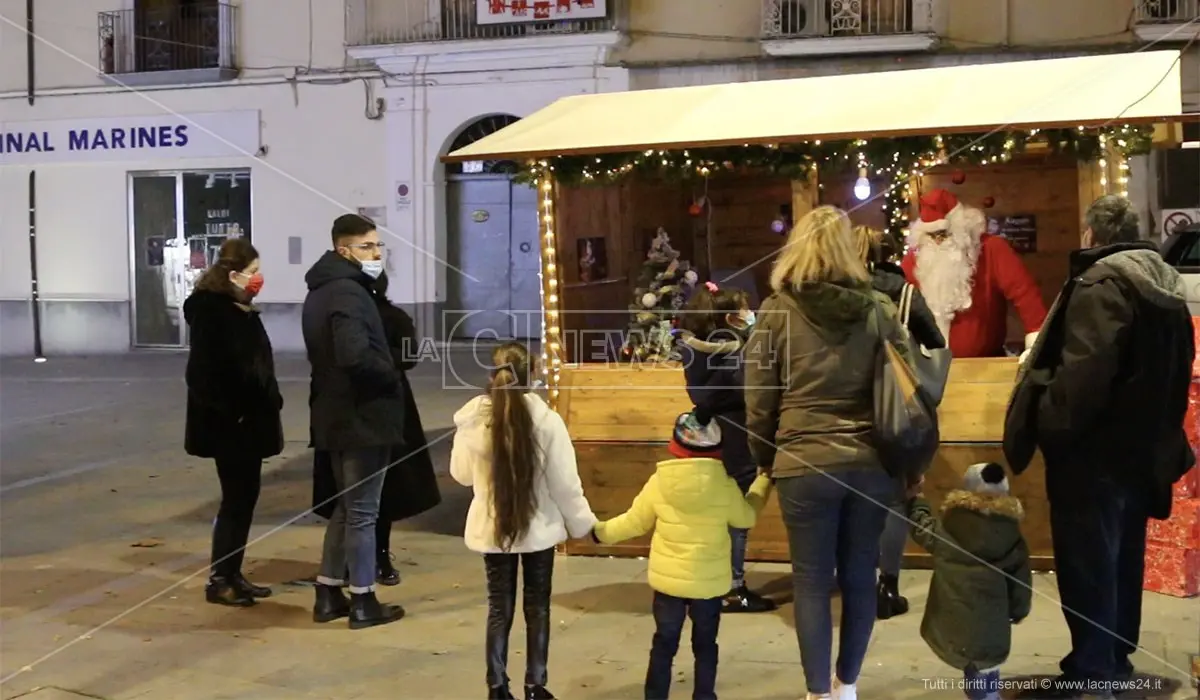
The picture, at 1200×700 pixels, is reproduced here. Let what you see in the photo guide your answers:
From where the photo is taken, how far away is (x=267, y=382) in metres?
6.04

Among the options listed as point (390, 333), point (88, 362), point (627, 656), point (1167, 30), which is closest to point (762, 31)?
point (1167, 30)

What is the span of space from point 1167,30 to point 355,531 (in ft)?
44.2

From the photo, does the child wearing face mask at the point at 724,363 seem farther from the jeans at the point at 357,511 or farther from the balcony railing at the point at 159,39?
A: the balcony railing at the point at 159,39

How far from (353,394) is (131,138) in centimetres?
1541

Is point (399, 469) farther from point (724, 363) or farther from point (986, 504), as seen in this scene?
point (986, 504)

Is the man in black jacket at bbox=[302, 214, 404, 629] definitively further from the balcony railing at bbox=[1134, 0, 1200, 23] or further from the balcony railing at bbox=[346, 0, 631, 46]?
the balcony railing at bbox=[1134, 0, 1200, 23]

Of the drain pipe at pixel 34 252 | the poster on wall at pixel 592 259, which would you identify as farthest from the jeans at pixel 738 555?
the drain pipe at pixel 34 252

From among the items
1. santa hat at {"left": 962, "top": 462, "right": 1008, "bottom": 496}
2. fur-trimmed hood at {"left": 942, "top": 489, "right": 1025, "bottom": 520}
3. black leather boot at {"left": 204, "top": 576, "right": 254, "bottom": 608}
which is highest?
santa hat at {"left": 962, "top": 462, "right": 1008, "bottom": 496}

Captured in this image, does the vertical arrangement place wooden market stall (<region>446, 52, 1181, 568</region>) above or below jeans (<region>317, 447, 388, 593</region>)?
above

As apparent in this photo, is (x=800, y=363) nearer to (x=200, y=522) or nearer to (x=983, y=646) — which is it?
(x=983, y=646)

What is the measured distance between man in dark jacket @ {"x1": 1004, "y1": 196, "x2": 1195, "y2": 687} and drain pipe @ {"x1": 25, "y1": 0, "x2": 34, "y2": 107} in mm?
18983

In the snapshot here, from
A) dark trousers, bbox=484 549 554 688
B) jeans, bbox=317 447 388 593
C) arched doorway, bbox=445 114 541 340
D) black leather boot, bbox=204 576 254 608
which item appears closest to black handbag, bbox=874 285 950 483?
dark trousers, bbox=484 549 554 688

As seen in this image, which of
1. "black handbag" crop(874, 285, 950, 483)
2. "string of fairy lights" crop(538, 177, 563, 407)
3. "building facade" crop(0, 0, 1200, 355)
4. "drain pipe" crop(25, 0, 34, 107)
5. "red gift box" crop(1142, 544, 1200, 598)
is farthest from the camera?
"drain pipe" crop(25, 0, 34, 107)

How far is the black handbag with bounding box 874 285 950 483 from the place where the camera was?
163 inches
